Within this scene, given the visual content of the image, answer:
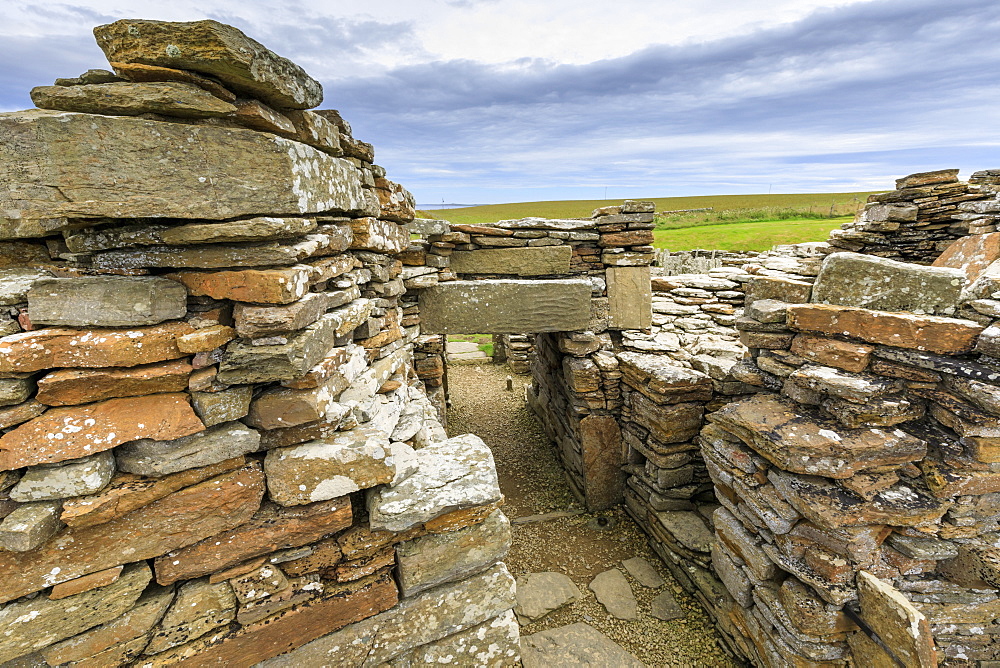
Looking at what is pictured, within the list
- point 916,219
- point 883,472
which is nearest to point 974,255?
point 916,219

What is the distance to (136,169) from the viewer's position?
1771 mm

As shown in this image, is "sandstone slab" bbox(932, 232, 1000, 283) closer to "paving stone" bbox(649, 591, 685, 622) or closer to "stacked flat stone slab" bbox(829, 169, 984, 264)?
"stacked flat stone slab" bbox(829, 169, 984, 264)

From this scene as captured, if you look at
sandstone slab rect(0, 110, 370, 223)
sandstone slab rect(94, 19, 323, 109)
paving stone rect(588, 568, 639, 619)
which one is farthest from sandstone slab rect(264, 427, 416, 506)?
paving stone rect(588, 568, 639, 619)

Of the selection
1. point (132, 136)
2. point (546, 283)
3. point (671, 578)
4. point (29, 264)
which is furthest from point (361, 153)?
point (671, 578)

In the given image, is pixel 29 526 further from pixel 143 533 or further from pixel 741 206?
pixel 741 206

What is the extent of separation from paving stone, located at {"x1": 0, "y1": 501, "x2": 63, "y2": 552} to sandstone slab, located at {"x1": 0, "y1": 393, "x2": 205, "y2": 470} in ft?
0.65

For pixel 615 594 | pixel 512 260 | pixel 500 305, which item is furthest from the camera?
pixel 512 260

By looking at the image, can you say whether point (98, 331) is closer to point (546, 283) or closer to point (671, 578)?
point (546, 283)

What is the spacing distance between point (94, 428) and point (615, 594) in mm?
5622

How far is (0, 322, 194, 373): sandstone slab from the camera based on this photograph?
171cm

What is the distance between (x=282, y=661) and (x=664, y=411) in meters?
4.76

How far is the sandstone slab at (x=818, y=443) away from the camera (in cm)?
326

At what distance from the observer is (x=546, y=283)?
19.4 ft

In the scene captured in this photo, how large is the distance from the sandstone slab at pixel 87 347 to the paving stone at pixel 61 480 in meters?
0.41
